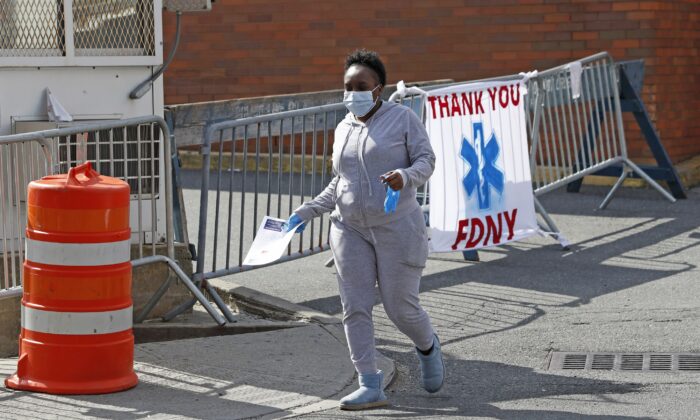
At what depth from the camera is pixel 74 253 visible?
20.2ft

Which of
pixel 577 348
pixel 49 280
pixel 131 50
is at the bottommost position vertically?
pixel 577 348

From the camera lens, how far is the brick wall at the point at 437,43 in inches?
541

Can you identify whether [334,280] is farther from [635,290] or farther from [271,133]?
[635,290]

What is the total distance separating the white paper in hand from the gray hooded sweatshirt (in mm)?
357

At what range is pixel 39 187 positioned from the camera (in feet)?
20.3

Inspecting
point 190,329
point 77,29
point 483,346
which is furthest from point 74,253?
point 483,346

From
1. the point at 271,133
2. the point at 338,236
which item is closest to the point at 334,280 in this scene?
the point at 271,133

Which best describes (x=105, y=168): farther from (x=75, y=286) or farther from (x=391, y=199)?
(x=391, y=199)

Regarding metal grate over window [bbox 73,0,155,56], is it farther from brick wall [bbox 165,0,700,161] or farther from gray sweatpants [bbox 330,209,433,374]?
brick wall [bbox 165,0,700,161]

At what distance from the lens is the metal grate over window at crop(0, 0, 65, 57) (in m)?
7.58

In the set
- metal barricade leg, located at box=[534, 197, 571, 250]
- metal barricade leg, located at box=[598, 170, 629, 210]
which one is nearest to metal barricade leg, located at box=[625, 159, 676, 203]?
metal barricade leg, located at box=[598, 170, 629, 210]

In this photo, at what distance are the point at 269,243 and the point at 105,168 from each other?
1724mm

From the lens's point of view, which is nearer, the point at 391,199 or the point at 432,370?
the point at 391,199

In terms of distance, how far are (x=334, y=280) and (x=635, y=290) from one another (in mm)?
2123
